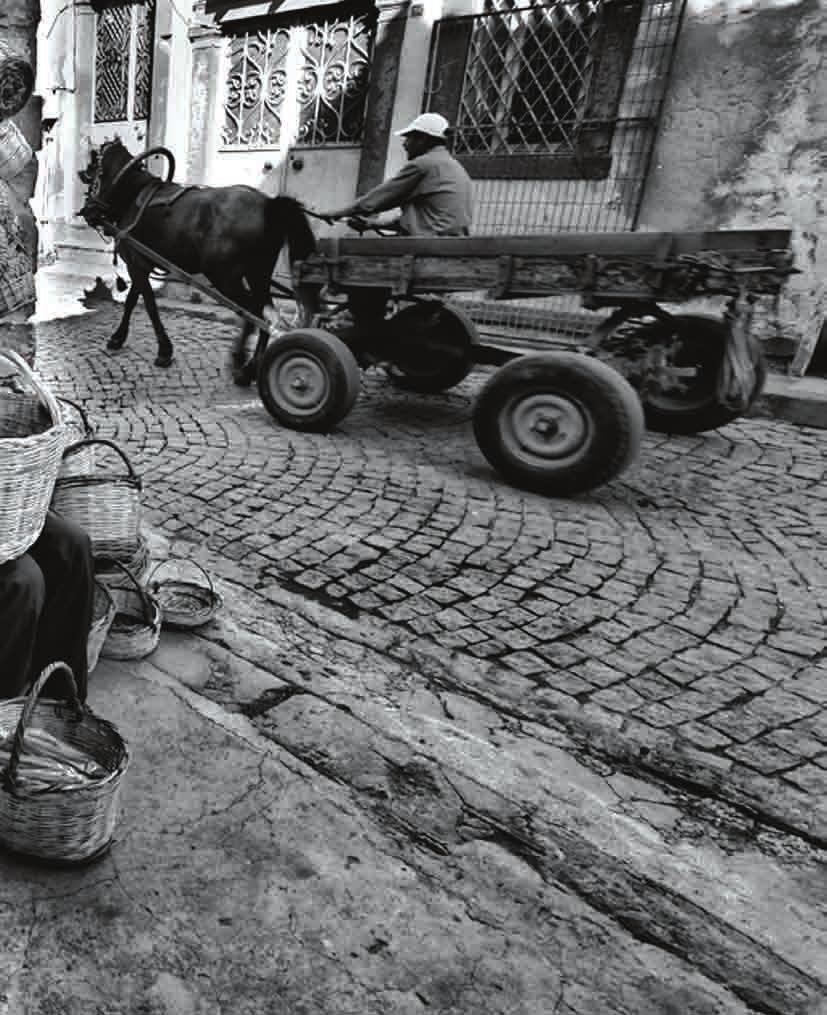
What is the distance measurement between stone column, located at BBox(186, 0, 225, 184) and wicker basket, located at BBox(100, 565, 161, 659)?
1024 centimetres

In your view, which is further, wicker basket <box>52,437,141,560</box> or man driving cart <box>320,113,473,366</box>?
man driving cart <box>320,113,473,366</box>

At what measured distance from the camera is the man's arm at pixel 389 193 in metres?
5.47

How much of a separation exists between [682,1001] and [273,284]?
6386 millimetres

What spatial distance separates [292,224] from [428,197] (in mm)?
1587

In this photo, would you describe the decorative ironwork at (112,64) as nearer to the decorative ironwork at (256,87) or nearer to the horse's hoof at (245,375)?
the decorative ironwork at (256,87)

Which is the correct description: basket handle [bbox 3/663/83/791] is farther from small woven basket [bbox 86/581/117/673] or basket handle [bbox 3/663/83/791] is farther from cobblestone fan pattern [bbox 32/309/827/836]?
cobblestone fan pattern [bbox 32/309/827/836]

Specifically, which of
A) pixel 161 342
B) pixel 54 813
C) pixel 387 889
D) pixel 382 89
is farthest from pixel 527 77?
pixel 54 813

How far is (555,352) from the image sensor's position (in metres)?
4.35

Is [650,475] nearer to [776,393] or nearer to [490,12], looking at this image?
[776,393]

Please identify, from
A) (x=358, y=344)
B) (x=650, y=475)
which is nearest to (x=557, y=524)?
(x=650, y=475)

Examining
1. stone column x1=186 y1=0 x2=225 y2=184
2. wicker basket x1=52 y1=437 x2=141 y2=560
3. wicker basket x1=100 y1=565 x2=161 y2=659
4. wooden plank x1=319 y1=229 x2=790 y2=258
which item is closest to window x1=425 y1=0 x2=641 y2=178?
stone column x1=186 y1=0 x2=225 y2=184

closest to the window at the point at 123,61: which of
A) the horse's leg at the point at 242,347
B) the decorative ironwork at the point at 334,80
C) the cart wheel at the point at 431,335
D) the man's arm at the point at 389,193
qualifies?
the decorative ironwork at the point at 334,80

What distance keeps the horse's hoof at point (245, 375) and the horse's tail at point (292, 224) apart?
1.01 m

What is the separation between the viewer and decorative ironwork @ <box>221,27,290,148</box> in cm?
1023
